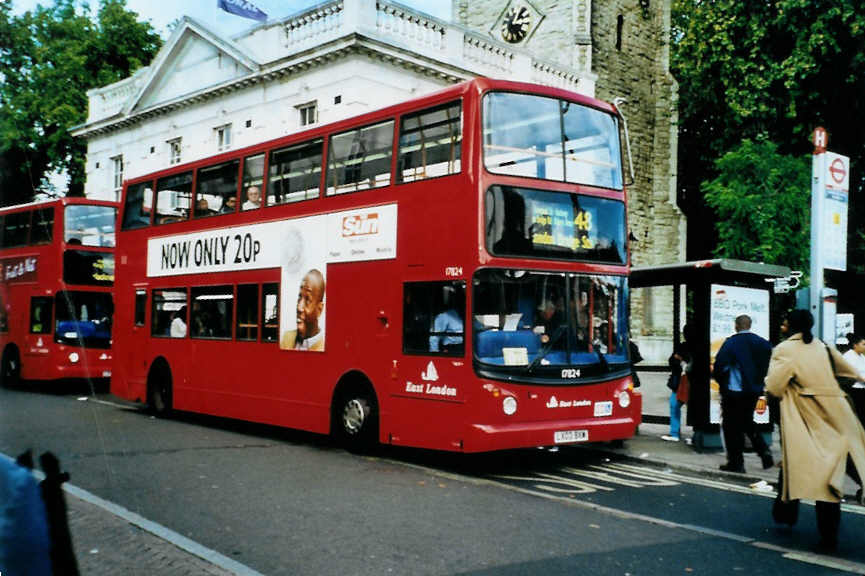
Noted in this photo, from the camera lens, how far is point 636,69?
35281 mm

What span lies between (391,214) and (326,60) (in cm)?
1593

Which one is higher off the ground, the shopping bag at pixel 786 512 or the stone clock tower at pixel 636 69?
the stone clock tower at pixel 636 69

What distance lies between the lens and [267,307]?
493 inches

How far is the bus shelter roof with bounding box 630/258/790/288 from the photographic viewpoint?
438 inches

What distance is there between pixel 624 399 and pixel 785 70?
62.4ft

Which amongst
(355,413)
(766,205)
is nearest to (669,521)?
(355,413)

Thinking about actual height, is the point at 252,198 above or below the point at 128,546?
above

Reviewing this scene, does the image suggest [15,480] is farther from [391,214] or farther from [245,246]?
[245,246]

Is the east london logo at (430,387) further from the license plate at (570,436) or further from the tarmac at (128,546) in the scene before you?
the tarmac at (128,546)

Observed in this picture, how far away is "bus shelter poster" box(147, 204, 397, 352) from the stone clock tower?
2179 cm

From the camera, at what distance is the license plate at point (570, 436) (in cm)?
952

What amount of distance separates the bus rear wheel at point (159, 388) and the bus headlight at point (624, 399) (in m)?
8.07

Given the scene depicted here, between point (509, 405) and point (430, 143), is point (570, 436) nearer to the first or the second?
point (509, 405)

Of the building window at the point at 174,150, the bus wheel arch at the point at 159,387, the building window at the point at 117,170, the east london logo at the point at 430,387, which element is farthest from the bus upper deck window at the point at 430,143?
the building window at the point at 117,170
